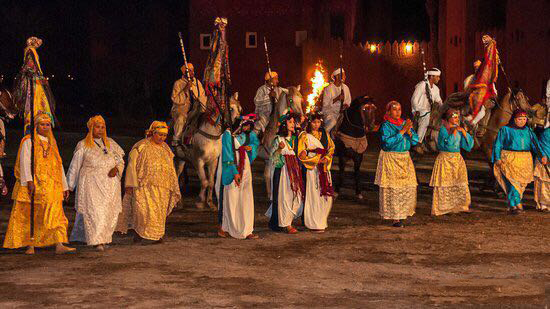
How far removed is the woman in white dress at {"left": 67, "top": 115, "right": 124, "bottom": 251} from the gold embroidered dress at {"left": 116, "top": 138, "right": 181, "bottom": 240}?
364 mm

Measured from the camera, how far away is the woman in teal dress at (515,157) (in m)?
15.2

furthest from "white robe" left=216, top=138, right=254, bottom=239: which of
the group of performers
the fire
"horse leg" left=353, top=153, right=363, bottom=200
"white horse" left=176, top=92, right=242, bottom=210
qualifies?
the fire

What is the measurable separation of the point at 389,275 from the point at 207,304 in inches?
85.6

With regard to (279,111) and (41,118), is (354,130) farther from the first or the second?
(41,118)

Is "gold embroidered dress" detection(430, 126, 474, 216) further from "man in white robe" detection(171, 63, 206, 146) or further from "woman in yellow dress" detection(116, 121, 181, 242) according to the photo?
"woman in yellow dress" detection(116, 121, 181, 242)

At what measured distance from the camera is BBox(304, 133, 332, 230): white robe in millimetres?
13461

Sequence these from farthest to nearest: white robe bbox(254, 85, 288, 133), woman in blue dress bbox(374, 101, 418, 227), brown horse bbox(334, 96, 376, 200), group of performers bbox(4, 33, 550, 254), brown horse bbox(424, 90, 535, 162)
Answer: brown horse bbox(424, 90, 535, 162) < brown horse bbox(334, 96, 376, 200) < white robe bbox(254, 85, 288, 133) < woman in blue dress bbox(374, 101, 418, 227) < group of performers bbox(4, 33, 550, 254)

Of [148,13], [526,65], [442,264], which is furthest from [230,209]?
[148,13]

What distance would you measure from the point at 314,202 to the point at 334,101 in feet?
19.5

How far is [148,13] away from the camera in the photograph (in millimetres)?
52312

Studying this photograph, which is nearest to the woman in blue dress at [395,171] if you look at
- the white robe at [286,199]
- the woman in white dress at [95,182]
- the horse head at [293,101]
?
the white robe at [286,199]

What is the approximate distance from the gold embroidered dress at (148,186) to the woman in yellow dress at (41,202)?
0.86m

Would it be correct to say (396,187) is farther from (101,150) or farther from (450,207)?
(101,150)

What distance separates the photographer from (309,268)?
10758 mm
